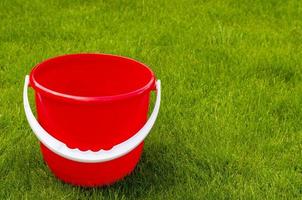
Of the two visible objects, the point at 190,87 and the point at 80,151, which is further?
the point at 190,87

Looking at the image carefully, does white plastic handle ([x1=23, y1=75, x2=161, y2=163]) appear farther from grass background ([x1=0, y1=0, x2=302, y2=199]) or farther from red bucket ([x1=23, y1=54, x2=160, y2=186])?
grass background ([x1=0, y1=0, x2=302, y2=199])

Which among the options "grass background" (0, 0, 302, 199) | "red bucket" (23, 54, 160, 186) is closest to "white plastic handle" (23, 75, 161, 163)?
"red bucket" (23, 54, 160, 186)

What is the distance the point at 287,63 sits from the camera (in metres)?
2.73

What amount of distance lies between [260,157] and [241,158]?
78 millimetres

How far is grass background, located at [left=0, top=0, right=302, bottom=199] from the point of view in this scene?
1858mm

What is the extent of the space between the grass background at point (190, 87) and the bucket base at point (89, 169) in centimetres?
4

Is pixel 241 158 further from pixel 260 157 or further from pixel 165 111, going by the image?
pixel 165 111

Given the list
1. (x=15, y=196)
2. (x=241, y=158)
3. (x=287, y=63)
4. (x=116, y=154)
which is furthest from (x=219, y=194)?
(x=287, y=63)

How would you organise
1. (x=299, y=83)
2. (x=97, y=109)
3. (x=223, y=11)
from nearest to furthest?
1. (x=97, y=109)
2. (x=299, y=83)
3. (x=223, y=11)

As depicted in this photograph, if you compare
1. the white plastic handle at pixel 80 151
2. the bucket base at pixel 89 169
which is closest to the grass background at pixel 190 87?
the bucket base at pixel 89 169

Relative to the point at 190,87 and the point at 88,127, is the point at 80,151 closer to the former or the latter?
the point at 88,127

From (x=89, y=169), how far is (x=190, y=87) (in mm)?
933

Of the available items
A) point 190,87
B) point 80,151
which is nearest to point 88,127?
point 80,151

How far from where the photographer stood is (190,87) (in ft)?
8.27
